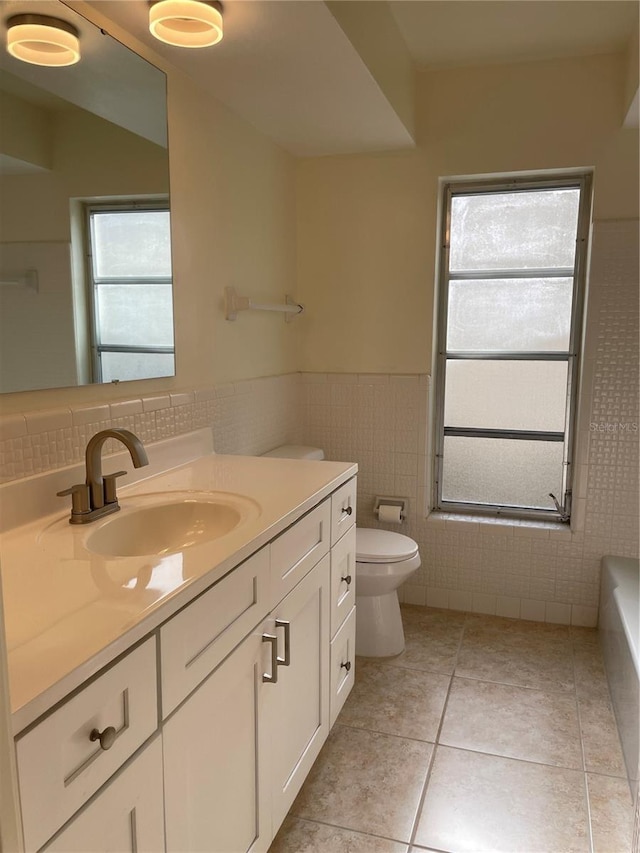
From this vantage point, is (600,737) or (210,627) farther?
(600,737)

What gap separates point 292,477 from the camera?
1820mm

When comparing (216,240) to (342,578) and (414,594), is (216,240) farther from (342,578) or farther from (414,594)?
(414,594)

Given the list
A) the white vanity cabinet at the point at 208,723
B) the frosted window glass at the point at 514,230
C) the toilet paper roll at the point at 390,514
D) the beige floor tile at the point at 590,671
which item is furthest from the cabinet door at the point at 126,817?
the frosted window glass at the point at 514,230

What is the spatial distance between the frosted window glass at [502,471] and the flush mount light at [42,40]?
224 centimetres

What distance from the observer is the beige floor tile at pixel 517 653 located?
8.18 feet

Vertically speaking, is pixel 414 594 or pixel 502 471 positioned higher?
pixel 502 471

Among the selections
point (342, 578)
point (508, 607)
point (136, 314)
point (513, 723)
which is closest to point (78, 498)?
point (136, 314)

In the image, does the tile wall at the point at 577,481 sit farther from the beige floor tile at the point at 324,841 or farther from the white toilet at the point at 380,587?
the beige floor tile at the point at 324,841

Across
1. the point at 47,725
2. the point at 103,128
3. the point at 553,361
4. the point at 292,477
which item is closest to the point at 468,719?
the point at 292,477

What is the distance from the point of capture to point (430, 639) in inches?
110

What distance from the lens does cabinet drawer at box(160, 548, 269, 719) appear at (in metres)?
1.02

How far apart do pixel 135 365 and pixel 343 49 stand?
110 centimetres

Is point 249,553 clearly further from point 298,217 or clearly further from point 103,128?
point 298,217

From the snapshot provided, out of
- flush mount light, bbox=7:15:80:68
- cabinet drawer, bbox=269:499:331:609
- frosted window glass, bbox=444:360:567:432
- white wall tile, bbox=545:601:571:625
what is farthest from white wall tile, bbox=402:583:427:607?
flush mount light, bbox=7:15:80:68
